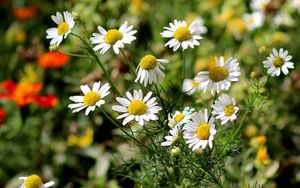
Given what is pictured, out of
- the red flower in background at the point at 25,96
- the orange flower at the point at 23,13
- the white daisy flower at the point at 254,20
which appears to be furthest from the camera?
the orange flower at the point at 23,13

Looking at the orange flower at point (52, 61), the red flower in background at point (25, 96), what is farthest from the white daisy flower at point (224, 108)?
the orange flower at point (52, 61)

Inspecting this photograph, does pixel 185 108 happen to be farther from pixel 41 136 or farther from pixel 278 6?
pixel 278 6

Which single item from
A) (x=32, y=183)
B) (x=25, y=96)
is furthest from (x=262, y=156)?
(x=25, y=96)

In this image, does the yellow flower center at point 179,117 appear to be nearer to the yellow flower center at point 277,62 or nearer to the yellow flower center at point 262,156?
the yellow flower center at point 277,62

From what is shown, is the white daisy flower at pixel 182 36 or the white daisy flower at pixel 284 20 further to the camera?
the white daisy flower at pixel 284 20

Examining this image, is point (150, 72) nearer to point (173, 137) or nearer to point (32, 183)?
point (173, 137)

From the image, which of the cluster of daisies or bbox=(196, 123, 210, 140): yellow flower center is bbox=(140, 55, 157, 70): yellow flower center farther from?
bbox=(196, 123, 210, 140): yellow flower center
